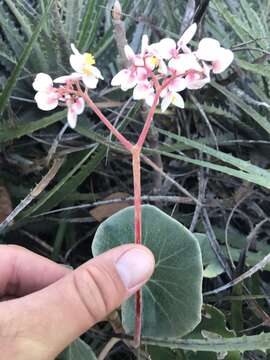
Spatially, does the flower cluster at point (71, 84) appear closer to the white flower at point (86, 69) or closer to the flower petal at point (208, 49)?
the white flower at point (86, 69)

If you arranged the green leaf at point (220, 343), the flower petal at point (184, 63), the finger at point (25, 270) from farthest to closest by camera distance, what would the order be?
the finger at point (25, 270), the green leaf at point (220, 343), the flower petal at point (184, 63)

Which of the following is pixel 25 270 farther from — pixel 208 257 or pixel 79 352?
pixel 208 257

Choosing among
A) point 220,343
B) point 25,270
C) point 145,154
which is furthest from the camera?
point 145,154

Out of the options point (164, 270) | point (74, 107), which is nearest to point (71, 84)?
point (74, 107)

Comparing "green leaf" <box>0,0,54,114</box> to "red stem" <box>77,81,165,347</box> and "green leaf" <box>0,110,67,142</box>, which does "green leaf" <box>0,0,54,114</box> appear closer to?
"green leaf" <box>0,110,67,142</box>

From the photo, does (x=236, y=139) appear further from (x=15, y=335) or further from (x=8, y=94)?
(x=15, y=335)

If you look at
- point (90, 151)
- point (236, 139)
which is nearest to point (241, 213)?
point (236, 139)

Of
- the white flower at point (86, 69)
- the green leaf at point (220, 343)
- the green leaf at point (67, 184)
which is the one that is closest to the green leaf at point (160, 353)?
the green leaf at point (220, 343)
